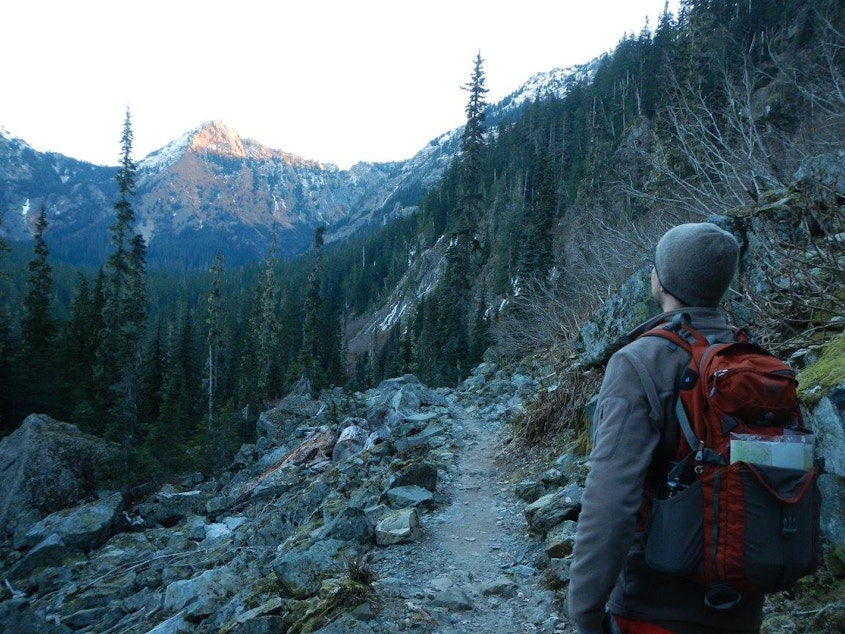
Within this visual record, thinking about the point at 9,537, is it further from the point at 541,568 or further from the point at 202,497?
the point at 541,568

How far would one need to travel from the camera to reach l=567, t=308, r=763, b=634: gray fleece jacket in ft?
6.13

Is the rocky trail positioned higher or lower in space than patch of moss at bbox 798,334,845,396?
lower

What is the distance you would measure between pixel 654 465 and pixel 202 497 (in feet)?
60.5

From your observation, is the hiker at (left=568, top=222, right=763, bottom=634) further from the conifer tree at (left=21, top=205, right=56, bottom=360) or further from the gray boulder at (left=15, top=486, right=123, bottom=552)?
the conifer tree at (left=21, top=205, right=56, bottom=360)

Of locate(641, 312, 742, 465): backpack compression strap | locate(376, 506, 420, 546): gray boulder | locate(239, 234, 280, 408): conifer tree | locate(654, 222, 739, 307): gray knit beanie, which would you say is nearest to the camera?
locate(641, 312, 742, 465): backpack compression strap

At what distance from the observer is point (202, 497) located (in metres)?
17.6

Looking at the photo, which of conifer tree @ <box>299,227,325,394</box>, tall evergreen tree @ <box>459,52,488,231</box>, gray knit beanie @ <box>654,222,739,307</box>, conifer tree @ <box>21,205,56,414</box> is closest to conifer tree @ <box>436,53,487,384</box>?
tall evergreen tree @ <box>459,52,488,231</box>

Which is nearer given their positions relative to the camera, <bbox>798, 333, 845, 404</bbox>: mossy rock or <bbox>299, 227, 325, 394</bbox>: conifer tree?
<bbox>798, 333, 845, 404</bbox>: mossy rock

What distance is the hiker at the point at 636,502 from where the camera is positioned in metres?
1.87

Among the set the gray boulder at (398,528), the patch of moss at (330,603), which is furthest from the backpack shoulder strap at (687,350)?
the gray boulder at (398,528)

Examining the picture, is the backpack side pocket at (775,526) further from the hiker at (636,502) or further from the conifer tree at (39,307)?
the conifer tree at (39,307)

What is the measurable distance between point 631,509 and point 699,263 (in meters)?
1.00

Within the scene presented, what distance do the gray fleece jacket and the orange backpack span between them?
8cm

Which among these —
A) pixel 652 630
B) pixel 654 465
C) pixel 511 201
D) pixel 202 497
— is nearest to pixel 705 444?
pixel 654 465
